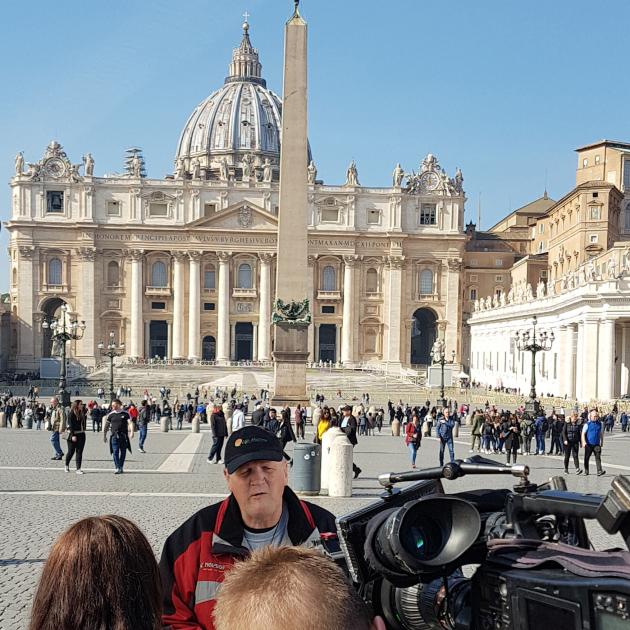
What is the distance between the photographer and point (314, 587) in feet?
5.25

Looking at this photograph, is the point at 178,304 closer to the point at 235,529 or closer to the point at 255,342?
the point at 255,342

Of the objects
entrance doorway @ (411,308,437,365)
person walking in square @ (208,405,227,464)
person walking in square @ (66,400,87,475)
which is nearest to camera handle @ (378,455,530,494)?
person walking in square @ (66,400,87,475)

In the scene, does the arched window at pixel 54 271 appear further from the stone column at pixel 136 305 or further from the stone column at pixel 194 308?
the stone column at pixel 194 308

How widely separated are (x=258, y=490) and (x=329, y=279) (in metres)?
71.9

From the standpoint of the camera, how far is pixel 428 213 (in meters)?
75.7

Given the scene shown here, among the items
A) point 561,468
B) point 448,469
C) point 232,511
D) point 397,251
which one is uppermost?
point 397,251

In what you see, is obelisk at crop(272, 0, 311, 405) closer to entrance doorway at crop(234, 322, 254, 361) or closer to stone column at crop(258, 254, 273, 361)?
stone column at crop(258, 254, 273, 361)

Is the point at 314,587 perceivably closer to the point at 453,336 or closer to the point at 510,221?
the point at 453,336

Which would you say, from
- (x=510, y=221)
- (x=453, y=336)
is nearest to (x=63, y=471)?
(x=453, y=336)

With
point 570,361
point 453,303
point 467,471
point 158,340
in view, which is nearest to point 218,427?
point 467,471

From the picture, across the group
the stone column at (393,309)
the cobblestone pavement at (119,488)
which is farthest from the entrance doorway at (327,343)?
the cobblestone pavement at (119,488)

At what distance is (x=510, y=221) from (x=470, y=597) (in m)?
85.8

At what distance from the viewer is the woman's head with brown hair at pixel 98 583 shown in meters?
1.95

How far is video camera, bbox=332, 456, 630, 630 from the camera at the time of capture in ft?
5.08
